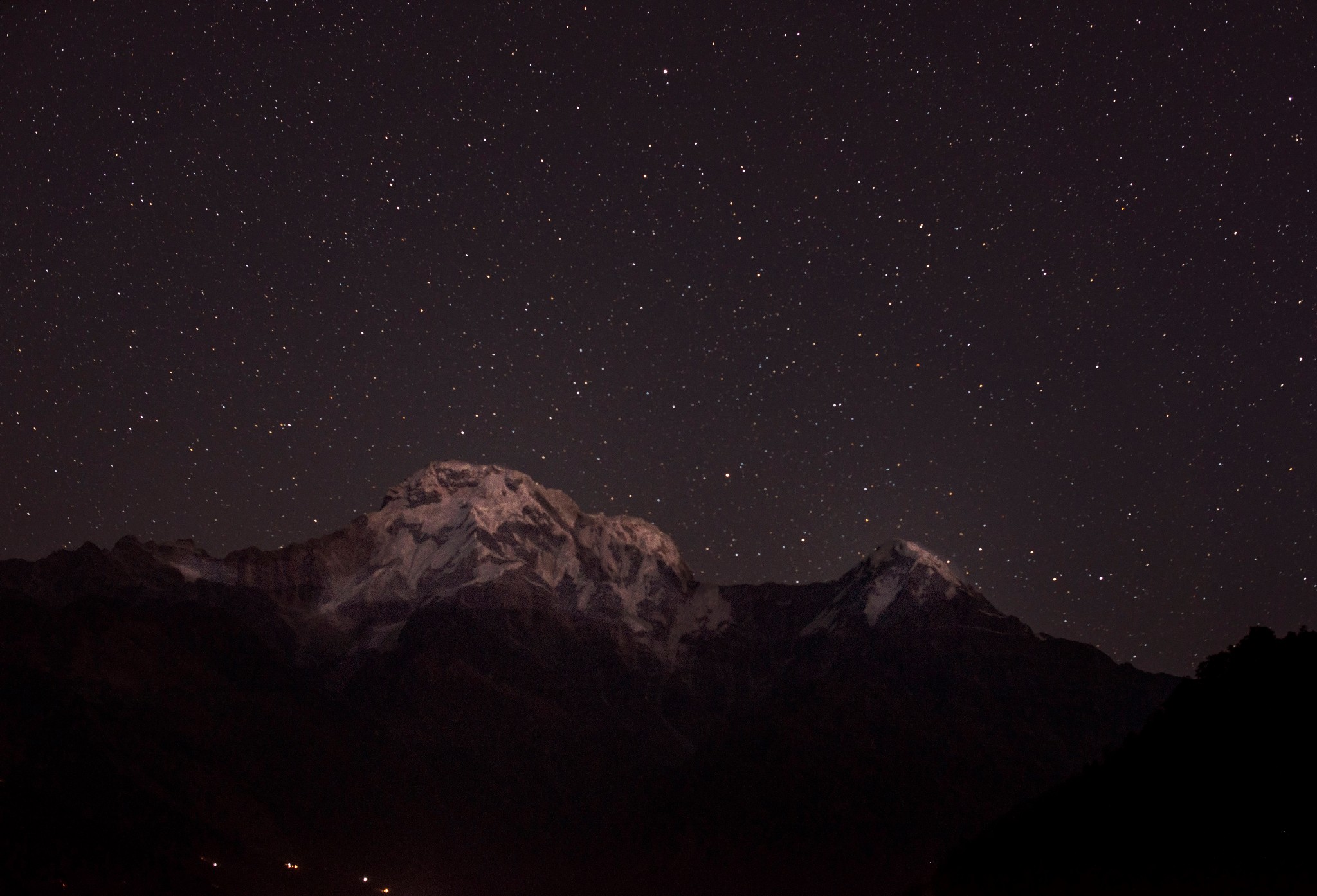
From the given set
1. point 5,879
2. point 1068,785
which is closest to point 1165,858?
point 1068,785

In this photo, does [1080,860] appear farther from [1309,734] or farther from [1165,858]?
[1309,734]

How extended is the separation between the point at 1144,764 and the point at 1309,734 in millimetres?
13047

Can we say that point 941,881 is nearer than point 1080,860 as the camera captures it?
No

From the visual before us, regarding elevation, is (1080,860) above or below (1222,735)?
below

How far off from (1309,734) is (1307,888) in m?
14.4

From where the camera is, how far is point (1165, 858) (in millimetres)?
81625

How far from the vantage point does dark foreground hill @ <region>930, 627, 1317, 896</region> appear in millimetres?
77938

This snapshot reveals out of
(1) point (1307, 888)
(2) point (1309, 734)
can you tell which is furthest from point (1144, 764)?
(1) point (1307, 888)

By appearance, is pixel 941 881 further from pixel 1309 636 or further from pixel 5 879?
pixel 5 879

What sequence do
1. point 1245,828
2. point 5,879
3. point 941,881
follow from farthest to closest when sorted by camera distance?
1. point 5,879
2. point 941,881
3. point 1245,828

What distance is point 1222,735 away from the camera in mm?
89500

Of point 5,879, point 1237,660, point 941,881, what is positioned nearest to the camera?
point 1237,660

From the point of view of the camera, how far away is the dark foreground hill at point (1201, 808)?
7794 centimetres

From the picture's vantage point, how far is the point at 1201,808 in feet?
277
